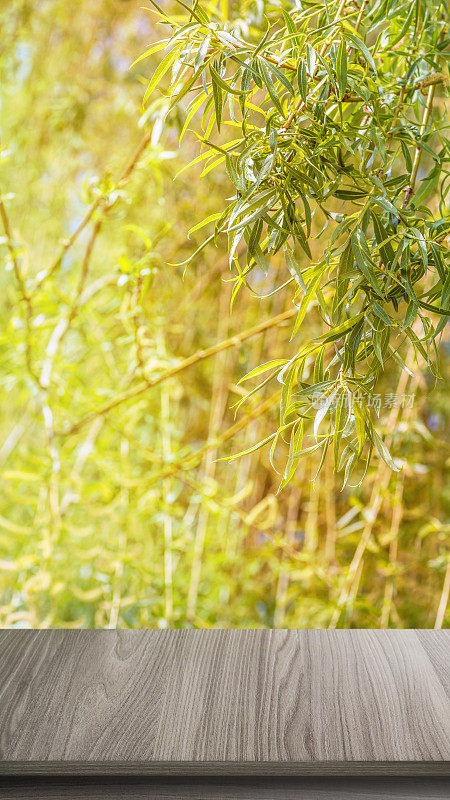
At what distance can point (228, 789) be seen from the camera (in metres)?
0.34

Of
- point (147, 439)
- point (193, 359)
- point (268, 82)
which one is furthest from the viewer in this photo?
point (147, 439)

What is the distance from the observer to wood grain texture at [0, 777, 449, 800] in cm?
33

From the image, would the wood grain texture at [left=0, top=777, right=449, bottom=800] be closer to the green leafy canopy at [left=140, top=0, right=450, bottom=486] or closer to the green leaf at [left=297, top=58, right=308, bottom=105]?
the green leafy canopy at [left=140, top=0, right=450, bottom=486]

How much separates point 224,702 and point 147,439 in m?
0.85

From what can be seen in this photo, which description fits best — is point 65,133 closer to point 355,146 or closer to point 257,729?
point 355,146

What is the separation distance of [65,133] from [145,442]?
520 mm

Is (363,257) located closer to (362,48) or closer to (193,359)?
(362,48)

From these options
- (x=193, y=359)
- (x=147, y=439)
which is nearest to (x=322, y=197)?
(x=193, y=359)

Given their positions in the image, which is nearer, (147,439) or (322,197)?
(322,197)

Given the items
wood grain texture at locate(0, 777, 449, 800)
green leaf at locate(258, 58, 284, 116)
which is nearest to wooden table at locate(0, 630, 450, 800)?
wood grain texture at locate(0, 777, 449, 800)

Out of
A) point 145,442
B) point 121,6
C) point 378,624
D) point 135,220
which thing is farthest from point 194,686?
point 121,6

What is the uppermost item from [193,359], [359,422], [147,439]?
[359,422]

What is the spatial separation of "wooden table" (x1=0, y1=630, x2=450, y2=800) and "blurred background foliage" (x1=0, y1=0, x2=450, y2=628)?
0.39 meters

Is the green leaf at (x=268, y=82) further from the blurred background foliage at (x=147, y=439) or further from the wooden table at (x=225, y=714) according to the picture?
the blurred background foliage at (x=147, y=439)
